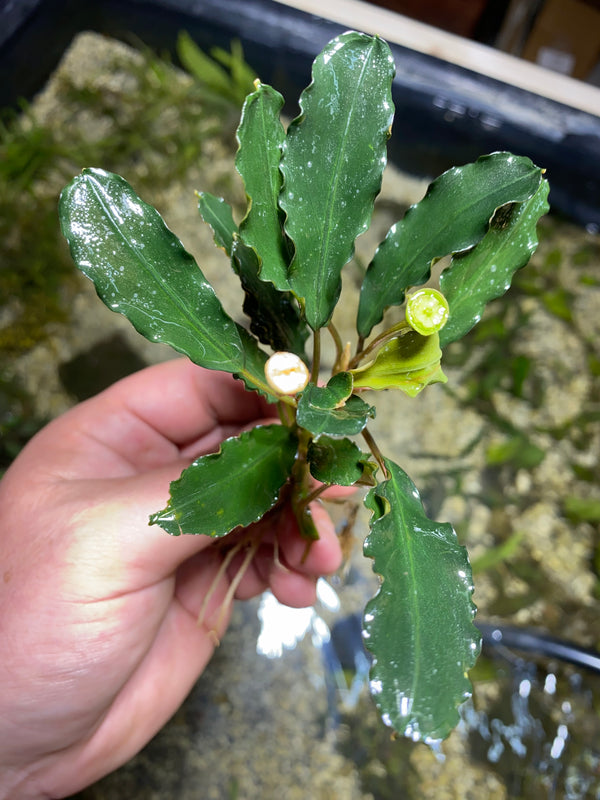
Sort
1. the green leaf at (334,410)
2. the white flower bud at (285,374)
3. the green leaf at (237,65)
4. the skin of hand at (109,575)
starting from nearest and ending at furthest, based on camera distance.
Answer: the green leaf at (334,410) < the white flower bud at (285,374) < the skin of hand at (109,575) < the green leaf at (237,65)

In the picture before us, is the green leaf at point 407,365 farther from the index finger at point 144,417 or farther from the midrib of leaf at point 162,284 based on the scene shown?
the index finger at point 144,417

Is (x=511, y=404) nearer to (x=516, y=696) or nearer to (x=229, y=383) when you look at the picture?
(x=516, y=696)

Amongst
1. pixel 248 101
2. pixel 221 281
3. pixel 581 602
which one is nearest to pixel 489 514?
pixel 581 602

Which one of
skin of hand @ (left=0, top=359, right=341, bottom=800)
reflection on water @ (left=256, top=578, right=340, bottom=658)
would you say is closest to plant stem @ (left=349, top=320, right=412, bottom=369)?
skin of hand @ (left=0, top=359, right=341, bottom=800)

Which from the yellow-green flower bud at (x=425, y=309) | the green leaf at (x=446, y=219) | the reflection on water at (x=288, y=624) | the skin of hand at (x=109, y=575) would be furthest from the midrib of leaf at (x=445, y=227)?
the reflection on water at (x=288, y=624)

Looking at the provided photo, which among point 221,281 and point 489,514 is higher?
point 221,281

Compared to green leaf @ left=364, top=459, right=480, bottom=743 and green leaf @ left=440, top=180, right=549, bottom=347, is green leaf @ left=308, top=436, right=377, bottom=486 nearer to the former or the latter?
green leaf @ left=364, top=459, right=480, bottom=743

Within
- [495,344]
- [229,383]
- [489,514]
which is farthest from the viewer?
[495,344]

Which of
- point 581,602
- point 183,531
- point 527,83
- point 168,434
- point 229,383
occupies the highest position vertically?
point 527,83
